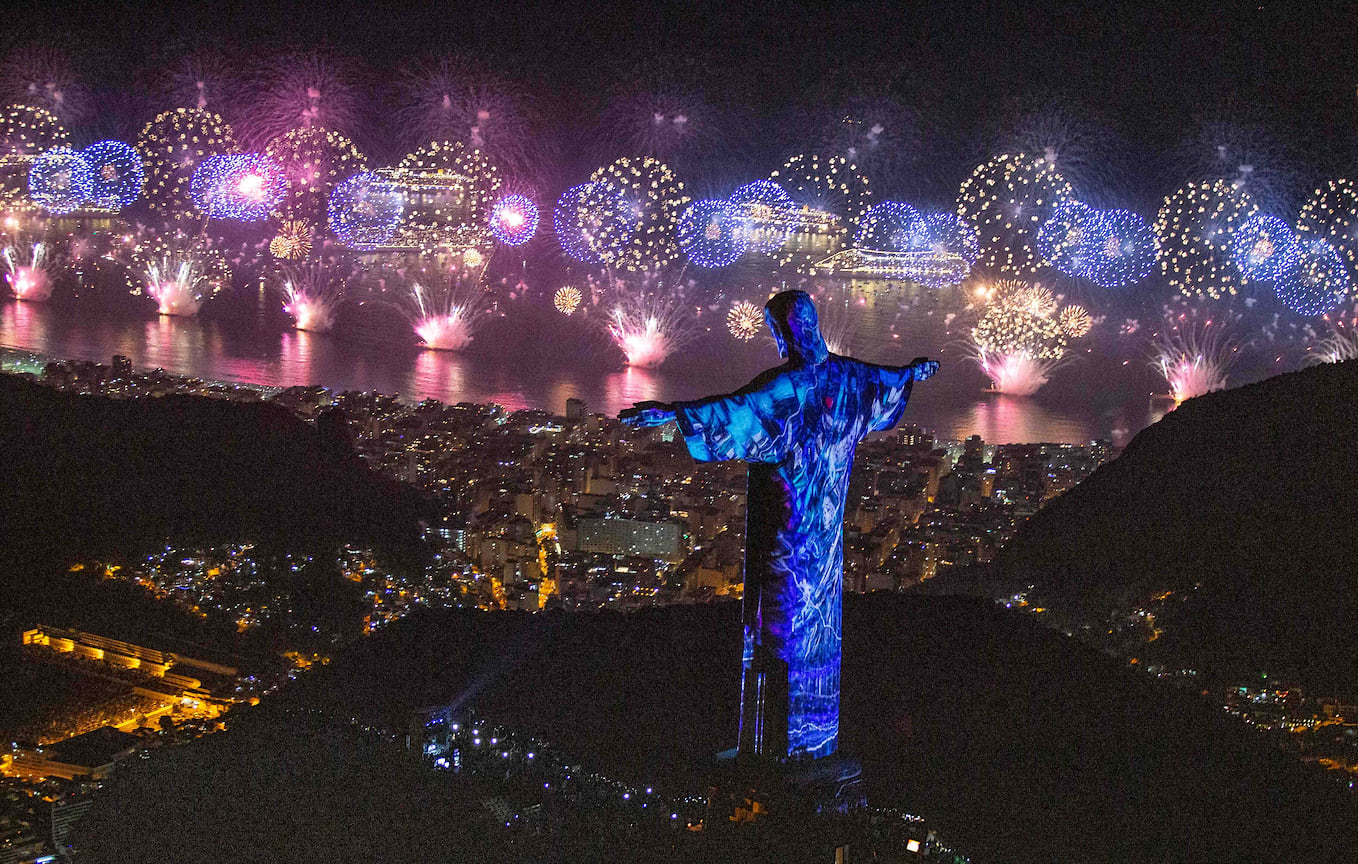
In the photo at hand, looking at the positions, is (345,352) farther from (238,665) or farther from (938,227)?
(238,665)

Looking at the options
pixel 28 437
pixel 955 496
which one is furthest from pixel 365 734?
pixel 28 437

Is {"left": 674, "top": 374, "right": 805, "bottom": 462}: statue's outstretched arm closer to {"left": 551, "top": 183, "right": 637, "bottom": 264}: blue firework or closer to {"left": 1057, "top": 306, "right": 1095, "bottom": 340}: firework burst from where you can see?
{"left": 1057, "top": 306, "right": 1095, "bottom": 340}: firework burst

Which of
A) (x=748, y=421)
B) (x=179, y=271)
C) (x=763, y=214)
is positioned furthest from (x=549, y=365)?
(x=748, y=421)

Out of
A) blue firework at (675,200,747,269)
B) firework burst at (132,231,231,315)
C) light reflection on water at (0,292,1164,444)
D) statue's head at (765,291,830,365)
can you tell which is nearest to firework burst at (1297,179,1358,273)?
light reflection on water at (0,292,1164,444)

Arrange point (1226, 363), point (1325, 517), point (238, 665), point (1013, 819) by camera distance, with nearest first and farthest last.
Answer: point (1013, 819) < point (238, 665) < point (1325, 517) < point (1226, 363)

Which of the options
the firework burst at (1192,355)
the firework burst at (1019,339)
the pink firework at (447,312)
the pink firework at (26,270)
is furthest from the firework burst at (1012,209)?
the pink firework at (26,270)

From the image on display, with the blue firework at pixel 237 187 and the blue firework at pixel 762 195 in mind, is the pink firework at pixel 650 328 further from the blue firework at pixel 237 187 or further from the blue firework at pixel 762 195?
the blue firework at pixel 237 187
